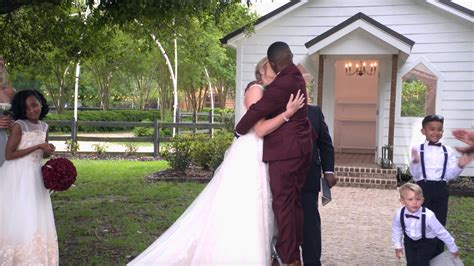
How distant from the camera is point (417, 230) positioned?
4.15m

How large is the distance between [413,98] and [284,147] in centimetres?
971

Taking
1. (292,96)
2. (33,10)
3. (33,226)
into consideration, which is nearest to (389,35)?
(33,10)

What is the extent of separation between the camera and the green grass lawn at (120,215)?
19.0ft

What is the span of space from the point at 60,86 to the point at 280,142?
26.3 meters

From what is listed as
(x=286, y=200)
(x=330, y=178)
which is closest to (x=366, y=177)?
(x=330, y=178)

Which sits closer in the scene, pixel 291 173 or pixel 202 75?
pixel 291 173

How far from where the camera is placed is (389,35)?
11312 millimetres

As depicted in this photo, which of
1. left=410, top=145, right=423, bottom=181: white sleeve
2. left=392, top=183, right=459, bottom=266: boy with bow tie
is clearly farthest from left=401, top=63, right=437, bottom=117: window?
left=392, top=183, right=459, bottom=266: boy with bow tie

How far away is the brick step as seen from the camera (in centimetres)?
1136

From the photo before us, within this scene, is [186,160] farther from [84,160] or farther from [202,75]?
[202,75]

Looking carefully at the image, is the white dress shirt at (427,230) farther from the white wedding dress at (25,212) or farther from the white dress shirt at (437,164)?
the white wedding dress at (25,212)

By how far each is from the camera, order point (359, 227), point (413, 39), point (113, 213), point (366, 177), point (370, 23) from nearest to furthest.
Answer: point (359, 227) → point (113, 213) → point (370, 23) → point (366, 177) → point (413, 39)

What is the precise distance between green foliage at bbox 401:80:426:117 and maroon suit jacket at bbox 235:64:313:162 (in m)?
9.48

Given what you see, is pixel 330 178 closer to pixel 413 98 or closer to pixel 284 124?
pixel 284 124
